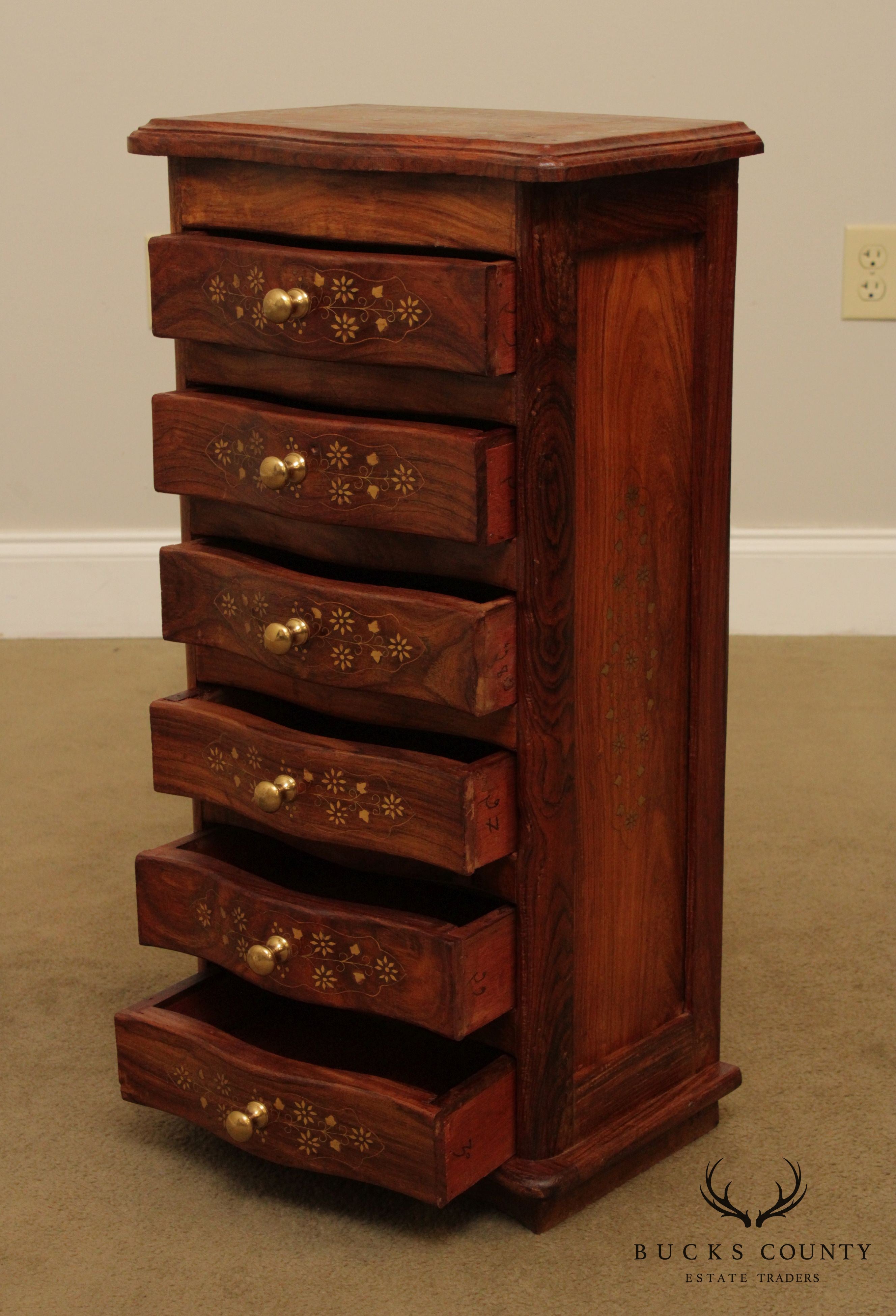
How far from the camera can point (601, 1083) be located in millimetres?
1231

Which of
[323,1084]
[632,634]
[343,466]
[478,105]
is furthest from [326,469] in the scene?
[478,105]

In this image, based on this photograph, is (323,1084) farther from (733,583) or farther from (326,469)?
(733,583)

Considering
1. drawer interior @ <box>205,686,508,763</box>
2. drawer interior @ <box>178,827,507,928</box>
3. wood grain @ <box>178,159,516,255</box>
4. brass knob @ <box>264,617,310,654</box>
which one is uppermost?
wood grain @ <box>178,159,516,255</box>

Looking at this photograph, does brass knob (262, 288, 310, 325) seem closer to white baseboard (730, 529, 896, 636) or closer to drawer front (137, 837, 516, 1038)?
drawer front (137, 837, 516, 1038)

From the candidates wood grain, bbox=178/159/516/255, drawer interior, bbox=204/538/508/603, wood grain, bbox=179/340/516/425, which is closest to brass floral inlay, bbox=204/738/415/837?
drawer interior, bbox=204/538/508/603

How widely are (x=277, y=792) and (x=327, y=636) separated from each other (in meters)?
0.11

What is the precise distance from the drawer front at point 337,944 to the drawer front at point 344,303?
14.4 inches

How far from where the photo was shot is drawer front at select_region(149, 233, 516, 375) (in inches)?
40.5

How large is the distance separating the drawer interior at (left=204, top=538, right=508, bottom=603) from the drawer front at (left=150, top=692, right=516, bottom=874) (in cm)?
11

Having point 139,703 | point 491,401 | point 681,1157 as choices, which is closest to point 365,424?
point 491,401

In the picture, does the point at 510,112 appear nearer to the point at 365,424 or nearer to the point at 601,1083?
the point at 365,424

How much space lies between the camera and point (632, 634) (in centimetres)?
119

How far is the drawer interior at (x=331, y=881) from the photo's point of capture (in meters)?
1.20

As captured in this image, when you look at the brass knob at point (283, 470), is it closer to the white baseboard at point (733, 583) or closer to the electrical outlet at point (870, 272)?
the white baseboard at point (733, 583)
